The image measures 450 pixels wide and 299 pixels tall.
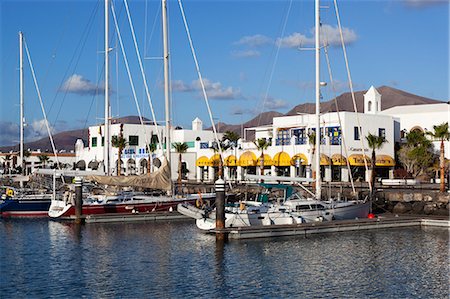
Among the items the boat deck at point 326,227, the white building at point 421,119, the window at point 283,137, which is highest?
the white building at point 421,119

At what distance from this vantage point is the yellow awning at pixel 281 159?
70625 mm

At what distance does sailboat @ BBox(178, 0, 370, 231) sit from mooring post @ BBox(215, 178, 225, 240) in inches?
60.5

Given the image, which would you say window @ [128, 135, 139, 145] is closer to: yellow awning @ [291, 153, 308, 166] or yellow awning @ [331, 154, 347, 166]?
yellow awning @ [291, 153, 308, 166]

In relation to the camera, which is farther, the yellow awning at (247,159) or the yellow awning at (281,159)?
the yellow awning at (247,159)

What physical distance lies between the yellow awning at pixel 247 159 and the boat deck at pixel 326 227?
110ft

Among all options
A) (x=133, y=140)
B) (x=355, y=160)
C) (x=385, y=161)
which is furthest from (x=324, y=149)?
(x=133, y=140)

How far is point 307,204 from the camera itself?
39.9 m

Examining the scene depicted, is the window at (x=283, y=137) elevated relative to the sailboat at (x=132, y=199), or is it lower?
elevated

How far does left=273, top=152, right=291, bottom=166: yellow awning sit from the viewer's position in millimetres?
70625

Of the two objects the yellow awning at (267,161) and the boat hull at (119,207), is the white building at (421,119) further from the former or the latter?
the boat hull at (119,207)

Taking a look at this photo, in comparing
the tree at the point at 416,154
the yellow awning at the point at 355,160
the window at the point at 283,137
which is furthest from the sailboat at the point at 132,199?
the tree at the point at 416,154

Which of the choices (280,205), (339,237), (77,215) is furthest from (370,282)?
(77,215)

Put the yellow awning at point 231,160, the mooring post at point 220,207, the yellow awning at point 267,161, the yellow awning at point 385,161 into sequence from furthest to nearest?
the yellow awning at point 231,160 → the yellow awning at point 267,161 → the yellow awning at point 385,161 → the mooring post at point 220,207

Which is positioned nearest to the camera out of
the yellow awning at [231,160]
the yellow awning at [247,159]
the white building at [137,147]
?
the yellow awning at [247,159]
